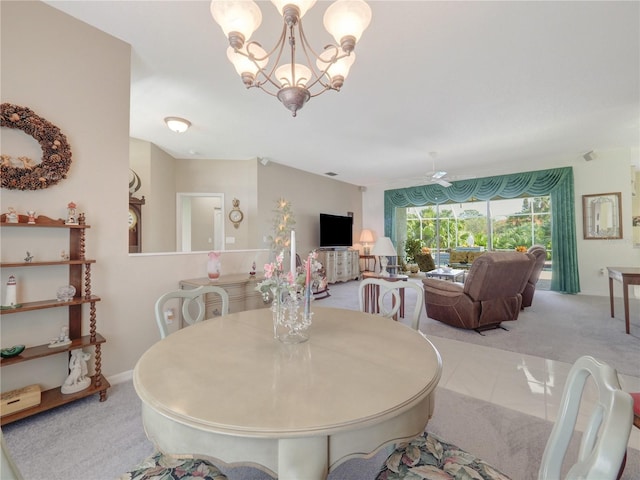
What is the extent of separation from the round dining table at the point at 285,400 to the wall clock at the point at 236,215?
4.39 metres

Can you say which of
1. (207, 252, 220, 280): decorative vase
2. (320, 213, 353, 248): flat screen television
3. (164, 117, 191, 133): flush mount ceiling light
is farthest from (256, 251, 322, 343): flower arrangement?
(320, 213, 353, 248): flat screen television

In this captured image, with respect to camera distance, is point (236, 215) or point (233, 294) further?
point (236, 215)

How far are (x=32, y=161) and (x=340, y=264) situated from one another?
5.78 metres

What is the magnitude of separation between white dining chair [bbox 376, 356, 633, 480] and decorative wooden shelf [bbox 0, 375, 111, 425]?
2122 millimetres

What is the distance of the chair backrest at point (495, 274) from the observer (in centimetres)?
318

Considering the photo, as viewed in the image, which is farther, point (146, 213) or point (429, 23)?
point (146, 213)

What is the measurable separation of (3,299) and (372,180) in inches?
284

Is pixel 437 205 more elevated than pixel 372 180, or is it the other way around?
pixel 372 180

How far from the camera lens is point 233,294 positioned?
279 centimetres

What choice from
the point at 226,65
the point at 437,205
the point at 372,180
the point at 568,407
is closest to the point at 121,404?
the point at 568,407

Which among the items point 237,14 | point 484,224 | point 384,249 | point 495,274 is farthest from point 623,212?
point 237,14

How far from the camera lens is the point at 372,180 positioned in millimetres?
7660

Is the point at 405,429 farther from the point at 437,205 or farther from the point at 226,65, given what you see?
the point at 437,205

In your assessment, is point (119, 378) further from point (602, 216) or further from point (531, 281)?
point (602, 216)
